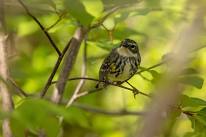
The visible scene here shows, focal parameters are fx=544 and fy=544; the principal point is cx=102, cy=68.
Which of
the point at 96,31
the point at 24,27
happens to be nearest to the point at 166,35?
the point at 96,31

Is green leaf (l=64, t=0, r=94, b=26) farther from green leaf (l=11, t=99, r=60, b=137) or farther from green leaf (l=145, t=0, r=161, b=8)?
green leaf (l=11, t=99, r=60, b=137)

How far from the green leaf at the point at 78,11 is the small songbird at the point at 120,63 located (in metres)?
0.87

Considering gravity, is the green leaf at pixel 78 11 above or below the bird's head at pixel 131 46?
above

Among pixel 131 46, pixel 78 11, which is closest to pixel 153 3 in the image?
pixel 78 11

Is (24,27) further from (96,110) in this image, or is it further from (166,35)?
(166,35)

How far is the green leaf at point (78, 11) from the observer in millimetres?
1451

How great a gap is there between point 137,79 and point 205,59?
1.87ft

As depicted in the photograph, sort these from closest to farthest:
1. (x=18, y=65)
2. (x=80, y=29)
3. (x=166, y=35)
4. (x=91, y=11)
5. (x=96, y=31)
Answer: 1. (x=91, y=11)
2. (x=80, y=29)
3. (x=96, y=31)
4. (x=166, y=35)
5. (x=18, y=65)

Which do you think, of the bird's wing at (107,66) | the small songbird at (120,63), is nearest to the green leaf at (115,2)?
the small songbird at (120,63)

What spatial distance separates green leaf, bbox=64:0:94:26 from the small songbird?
2.85 feet

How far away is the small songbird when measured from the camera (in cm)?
245

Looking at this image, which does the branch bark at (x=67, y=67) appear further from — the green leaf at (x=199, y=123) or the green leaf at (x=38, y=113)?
the green leaf at (x=38, y=113)

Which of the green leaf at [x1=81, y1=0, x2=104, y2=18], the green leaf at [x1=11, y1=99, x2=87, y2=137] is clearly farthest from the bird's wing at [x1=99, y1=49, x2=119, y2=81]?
the green leaf at [x1=11, y1=99, x2=87, y2=137]

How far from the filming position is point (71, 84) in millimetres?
3512
